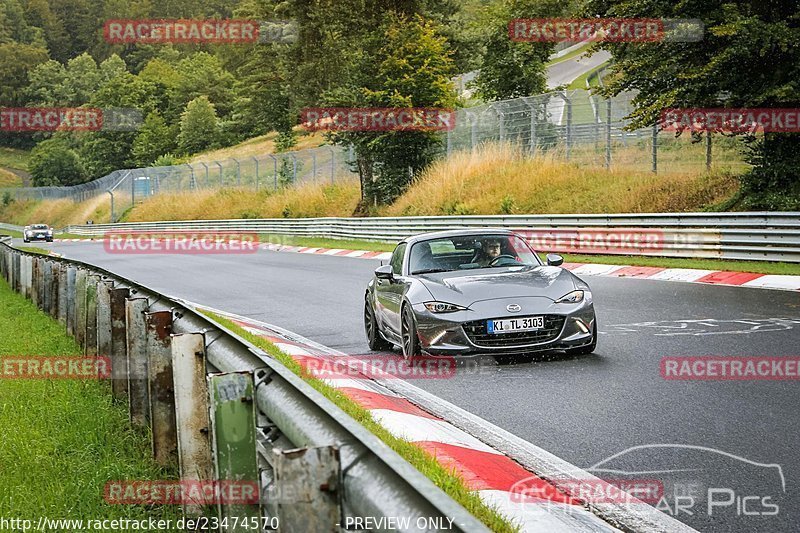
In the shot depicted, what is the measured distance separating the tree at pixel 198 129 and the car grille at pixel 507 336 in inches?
4089

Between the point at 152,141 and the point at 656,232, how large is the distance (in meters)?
98.4

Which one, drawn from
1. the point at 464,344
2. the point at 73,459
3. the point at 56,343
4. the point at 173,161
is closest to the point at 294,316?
the point at 56,343

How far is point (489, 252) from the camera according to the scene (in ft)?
36.7

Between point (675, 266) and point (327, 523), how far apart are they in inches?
721

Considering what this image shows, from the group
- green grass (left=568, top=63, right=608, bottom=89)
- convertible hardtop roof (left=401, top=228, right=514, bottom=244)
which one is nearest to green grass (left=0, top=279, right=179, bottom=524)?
convertible hardtop roof (left=401, top=228, right=514, bottom=244)

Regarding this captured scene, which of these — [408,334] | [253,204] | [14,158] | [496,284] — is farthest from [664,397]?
[14,158]

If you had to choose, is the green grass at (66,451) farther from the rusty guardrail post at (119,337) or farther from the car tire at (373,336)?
the car tire at (373,336)

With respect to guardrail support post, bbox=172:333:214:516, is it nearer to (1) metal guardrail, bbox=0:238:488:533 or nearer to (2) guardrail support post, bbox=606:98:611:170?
(1) metal guardrail, bbox=0:238:488:533

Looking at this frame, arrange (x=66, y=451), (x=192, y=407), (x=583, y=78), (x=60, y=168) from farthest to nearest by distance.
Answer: (x=60, y=168), (x=583, y=78), (x=66, y=451), (x=192, y=407)

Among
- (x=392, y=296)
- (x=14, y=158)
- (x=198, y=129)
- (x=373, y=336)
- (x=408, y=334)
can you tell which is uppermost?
(x=198, y=129)

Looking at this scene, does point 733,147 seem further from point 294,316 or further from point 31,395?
point 31,395

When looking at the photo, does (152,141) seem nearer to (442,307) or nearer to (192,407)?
(442,307)

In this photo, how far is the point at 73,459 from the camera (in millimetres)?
5871

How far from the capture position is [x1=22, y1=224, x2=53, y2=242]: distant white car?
63403mm
